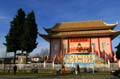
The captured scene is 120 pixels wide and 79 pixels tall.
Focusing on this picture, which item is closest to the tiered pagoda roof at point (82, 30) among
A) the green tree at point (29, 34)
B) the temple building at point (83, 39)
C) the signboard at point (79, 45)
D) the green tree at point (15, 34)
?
the temple building at point (83, 39)

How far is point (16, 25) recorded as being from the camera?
55.2 meters

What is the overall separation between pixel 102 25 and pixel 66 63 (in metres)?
12.0

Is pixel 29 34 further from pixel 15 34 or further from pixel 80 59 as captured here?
pixel 80 59

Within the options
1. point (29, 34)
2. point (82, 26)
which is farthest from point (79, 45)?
point (29, 34)

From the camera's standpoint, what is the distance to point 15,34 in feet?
179

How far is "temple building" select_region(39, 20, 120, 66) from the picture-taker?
2200 inches

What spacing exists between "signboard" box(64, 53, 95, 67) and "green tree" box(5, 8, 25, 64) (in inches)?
440

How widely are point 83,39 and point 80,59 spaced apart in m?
5.39

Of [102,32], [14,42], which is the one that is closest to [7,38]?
[14,42]

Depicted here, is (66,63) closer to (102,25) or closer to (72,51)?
(72,51)

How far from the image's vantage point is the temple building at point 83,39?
55.9 metres

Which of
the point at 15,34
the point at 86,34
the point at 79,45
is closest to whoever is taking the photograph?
the point at 15,34

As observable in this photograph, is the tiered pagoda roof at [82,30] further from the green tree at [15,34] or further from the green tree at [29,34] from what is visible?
the green tree at [15,34]

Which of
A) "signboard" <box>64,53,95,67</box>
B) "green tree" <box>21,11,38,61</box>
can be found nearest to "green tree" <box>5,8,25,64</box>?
"green tree" <box>21,11,38,61</box>
